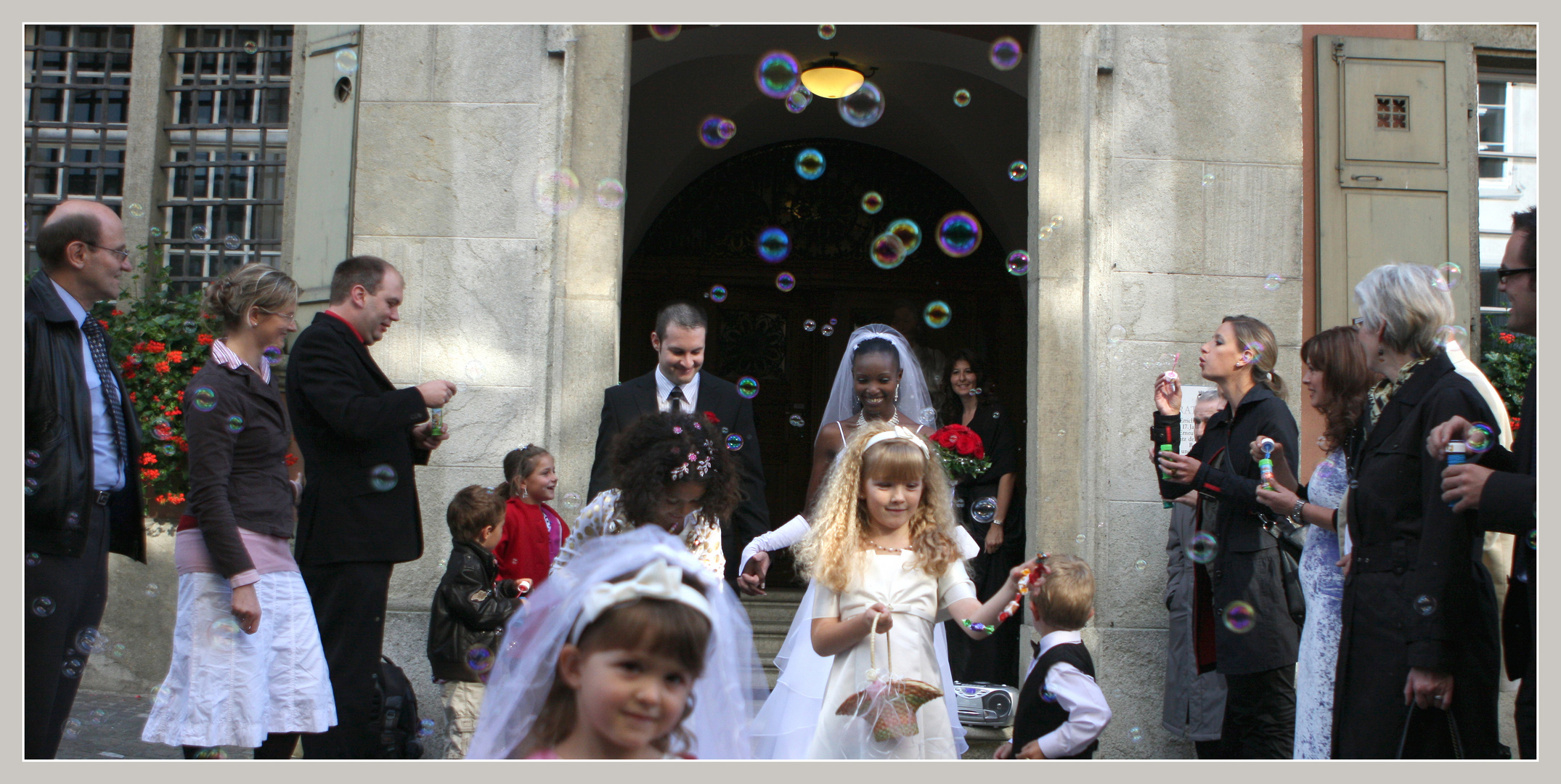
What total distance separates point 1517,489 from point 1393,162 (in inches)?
168

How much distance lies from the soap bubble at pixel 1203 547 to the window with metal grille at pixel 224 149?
18.2 feet

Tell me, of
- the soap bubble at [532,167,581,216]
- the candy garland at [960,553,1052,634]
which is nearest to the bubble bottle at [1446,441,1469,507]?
the candy garland at [960,553,1052,634]

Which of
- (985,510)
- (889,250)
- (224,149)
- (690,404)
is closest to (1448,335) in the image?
(985,510)

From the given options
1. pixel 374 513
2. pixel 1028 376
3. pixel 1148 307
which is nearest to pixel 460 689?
pixel 374 513

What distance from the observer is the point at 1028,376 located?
246 inches

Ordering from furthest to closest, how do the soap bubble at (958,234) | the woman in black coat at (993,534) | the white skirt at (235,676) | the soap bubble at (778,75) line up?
the soap bubble at (958,234) → the soap bubble at (778,75) → the woman in black coat at (993,534) → the white skirt at (235,676)

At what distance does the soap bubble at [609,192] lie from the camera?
6.09 metres

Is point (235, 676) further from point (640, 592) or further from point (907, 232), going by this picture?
point (907, 232)

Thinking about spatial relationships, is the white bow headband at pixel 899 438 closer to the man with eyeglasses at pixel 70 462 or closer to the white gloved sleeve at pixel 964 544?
the white gloved sleeve at pixel 964 544

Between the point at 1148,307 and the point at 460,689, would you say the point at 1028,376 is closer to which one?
the point at 1148,307

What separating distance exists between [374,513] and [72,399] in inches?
36.6

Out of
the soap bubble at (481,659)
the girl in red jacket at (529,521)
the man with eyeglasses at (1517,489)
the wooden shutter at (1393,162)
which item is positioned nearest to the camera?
the man with eyeglasses at (1517,489)

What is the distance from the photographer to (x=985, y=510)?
571 cm

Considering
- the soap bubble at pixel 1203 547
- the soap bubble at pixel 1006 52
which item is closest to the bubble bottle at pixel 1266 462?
the soap bubble at pixel 1203 547
